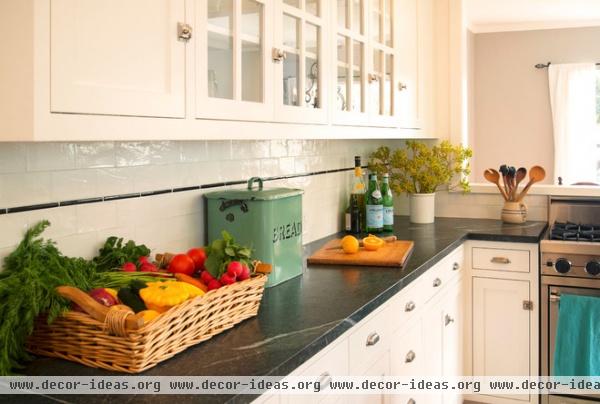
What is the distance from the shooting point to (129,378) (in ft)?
4.21

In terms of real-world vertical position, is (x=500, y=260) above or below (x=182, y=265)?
below

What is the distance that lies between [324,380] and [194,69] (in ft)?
2.77

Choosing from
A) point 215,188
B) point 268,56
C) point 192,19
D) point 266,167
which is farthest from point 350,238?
point 192,19

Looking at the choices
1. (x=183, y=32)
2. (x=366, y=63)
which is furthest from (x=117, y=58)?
(x=366, y=63)

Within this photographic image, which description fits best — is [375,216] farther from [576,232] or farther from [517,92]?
[517,92]

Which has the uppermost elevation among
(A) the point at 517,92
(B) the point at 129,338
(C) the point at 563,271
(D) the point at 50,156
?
(A) the point at 517,92

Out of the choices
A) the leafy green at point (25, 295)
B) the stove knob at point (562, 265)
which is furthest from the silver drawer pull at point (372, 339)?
the stove knob at point (562, 265)

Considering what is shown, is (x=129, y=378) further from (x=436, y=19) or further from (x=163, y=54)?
(x=436, y=19)

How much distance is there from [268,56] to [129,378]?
42.9 inches

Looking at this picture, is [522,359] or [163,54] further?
[522,359]

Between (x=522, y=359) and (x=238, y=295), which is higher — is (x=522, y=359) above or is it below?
below

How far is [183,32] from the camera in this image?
5.22 ft

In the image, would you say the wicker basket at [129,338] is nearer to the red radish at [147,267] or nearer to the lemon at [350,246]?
the red radish at [147,267]

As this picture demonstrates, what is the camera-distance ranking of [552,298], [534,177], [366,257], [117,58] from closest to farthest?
[117,58], [366,257], [552,298], [534,177]
